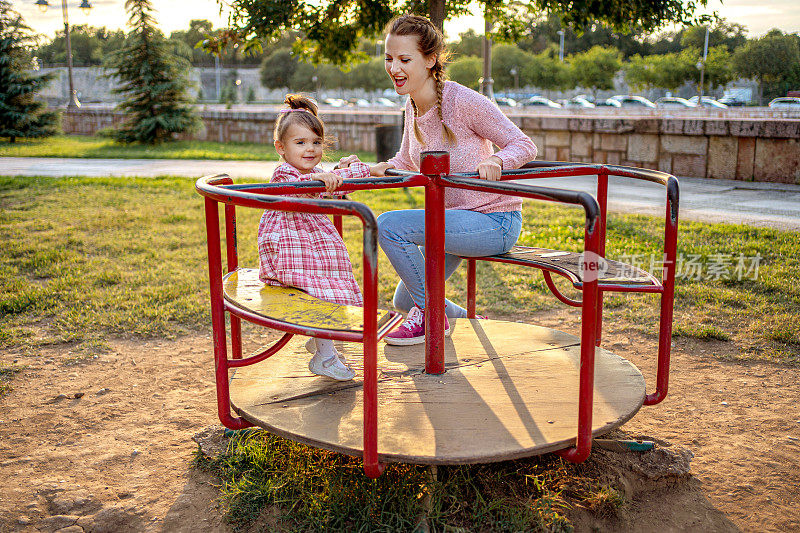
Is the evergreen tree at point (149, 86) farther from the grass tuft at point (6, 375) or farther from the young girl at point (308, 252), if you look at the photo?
the young girl at point (308, 252)

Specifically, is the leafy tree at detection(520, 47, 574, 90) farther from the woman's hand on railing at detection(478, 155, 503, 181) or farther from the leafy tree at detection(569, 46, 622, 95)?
the woman's hand on railing at detection(478, 155, 503, 181)

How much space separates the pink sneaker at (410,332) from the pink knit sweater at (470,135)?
465 mm

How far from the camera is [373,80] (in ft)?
197

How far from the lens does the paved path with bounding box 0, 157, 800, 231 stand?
6879 mm

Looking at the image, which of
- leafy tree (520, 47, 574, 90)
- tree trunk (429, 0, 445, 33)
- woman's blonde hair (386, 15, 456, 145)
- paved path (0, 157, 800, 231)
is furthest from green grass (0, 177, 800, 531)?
leafy tree (520, 47, 574, 90)

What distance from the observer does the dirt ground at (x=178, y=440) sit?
2.31 m

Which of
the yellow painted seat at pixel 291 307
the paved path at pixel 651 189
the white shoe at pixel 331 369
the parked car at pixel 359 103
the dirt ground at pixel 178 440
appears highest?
the parked car at pixel 359 103

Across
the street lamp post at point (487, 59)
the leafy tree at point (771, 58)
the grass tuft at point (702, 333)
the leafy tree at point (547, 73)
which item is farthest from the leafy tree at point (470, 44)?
the grass tuft at point (702, 333)

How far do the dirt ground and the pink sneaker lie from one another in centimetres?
85

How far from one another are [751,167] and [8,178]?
9.94 m

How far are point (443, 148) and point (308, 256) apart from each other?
0.71m

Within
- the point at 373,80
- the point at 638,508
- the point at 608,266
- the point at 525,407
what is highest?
the point at 373,80

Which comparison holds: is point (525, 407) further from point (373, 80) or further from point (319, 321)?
point (373, 80)

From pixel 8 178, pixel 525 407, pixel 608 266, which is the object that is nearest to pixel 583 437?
pixel 525 407
